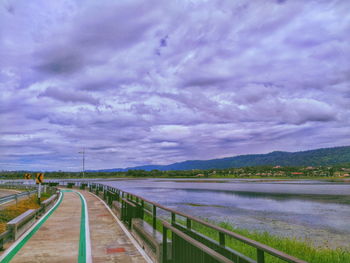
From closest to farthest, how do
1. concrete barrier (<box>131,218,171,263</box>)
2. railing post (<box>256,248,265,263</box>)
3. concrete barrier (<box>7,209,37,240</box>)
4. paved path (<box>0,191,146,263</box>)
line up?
railing post (<box>256,248,265,263</box>) → concrete barrier (<box>131,218,171,263</box>) → paved path (<box>0,191,146,263</box>) → concrete barrier (<box>7,209,37,240</box>)

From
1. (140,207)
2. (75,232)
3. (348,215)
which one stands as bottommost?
(348,215)

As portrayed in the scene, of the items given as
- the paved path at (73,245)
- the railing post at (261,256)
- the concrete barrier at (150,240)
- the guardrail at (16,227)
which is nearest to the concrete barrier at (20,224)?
the guardrail at (16,227)

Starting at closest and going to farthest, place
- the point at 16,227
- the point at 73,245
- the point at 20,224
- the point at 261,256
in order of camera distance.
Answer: the point at 261,256 < the point at 73,245 < the point at 16,227 < the point at 20,224

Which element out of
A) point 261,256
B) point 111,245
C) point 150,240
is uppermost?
point 261,256

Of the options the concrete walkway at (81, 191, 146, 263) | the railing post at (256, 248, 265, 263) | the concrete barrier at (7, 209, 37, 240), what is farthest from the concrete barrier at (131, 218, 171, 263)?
the concrete barrier at (7, 209, 37, 240)

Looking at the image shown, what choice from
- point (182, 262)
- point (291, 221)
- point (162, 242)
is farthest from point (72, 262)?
point (291, 221)

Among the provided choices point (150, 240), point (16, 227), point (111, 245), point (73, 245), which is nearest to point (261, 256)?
point (150, 240)

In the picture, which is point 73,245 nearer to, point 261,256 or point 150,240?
point 150,240

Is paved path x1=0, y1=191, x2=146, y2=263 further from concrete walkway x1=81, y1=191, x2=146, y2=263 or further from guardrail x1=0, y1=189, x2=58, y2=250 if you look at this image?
guardrail x1=0, y1=189, x2=58, y2=250

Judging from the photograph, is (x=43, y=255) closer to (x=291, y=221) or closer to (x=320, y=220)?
(x=291, y=221)

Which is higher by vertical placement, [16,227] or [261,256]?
[261,256]

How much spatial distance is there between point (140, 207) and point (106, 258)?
350 centimetres

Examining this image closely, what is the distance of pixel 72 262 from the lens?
708cm

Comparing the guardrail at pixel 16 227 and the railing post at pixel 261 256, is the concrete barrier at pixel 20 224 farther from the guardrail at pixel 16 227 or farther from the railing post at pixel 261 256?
the railing post at pixel 261 256
